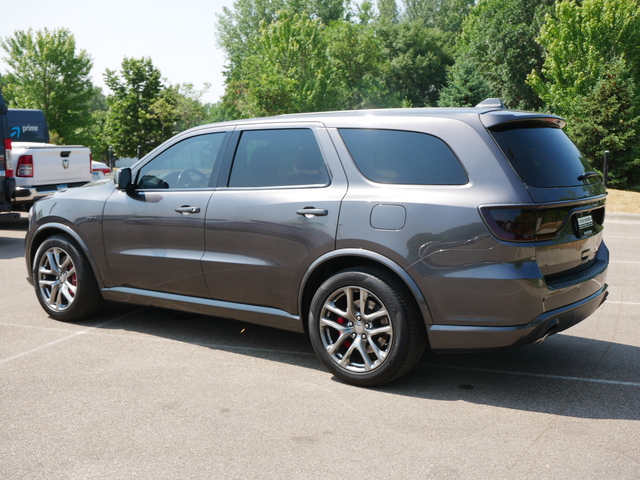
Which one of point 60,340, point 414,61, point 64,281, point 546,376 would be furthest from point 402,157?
point 414,61

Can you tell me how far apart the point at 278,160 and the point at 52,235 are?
8.64 feet

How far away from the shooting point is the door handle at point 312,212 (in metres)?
4.68

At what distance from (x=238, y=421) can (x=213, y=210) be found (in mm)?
1812

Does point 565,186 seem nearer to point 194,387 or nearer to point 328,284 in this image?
point 328,284

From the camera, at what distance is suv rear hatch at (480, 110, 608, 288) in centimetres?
408

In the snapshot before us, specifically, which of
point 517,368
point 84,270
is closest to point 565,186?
point 517,368

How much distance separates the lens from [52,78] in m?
45.3

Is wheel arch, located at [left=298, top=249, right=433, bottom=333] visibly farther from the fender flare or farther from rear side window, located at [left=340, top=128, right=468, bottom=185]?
rear side window, located at [left=340, top=128, right=468, bottom=185]

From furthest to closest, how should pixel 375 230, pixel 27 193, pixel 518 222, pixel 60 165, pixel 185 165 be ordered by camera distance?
pixel 60 165
pixel 27 193
pixel 185 165
pixel 375 230
pixel 518 222

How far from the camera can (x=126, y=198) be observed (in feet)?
19.1

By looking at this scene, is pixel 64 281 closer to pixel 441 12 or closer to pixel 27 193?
pixel 27 193

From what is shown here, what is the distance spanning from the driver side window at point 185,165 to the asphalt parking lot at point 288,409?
130 centimetres

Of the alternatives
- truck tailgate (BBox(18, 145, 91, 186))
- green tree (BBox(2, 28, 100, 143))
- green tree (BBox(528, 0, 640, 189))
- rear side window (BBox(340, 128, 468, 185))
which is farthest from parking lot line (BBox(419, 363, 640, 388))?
green tree (BBox(2, 28, 100, 143))

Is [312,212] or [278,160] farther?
[278,160]
